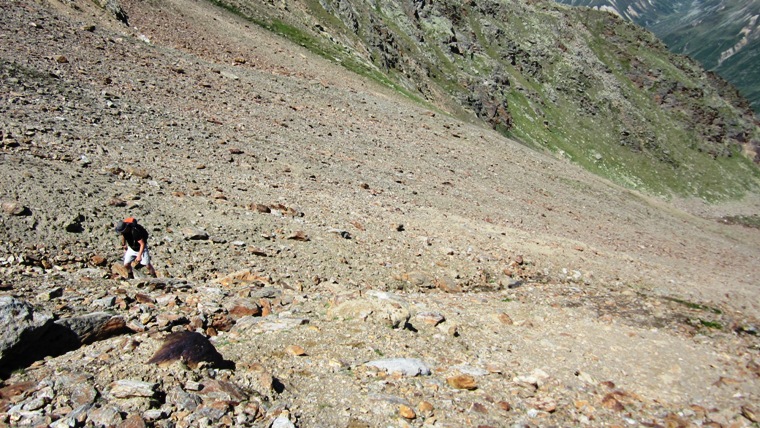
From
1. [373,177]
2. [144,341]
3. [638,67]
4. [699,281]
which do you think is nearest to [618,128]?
[638,67]

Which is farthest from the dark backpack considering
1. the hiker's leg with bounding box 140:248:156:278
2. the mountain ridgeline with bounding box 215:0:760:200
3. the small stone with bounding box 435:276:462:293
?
the mountain ridgeline with bounding box 215:0:760:200

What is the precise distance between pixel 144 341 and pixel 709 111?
98.0 m

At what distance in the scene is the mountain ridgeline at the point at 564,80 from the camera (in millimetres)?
46156

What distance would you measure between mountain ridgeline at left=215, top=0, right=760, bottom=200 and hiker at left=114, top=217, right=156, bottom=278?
30284mm

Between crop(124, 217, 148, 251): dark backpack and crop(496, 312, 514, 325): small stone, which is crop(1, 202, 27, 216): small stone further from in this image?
crop(496, 312, 514, 325): small stone

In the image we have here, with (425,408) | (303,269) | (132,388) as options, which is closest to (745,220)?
(303,269)

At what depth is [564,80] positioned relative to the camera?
71938mm

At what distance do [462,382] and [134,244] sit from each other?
658 cm

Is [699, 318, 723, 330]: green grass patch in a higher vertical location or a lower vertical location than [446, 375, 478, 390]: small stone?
higher

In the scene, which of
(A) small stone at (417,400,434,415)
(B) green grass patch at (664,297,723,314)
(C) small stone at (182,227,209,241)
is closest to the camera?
(A) small stone at (417,400,434,415)

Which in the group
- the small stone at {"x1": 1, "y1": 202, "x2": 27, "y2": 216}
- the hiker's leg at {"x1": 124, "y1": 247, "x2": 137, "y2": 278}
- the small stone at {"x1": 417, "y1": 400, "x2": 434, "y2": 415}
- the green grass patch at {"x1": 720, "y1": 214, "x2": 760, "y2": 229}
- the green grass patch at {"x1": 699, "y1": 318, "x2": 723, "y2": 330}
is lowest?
the small stone at {"x1": 1, "y1": 202, "x2": 27, "y2": 216}

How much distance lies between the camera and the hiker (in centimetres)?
873

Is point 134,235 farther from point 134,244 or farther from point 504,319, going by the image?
point 504,319

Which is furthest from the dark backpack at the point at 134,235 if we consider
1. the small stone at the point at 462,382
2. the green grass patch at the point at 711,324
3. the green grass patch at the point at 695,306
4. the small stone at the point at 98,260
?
the green grass patch at the point at 695,306
